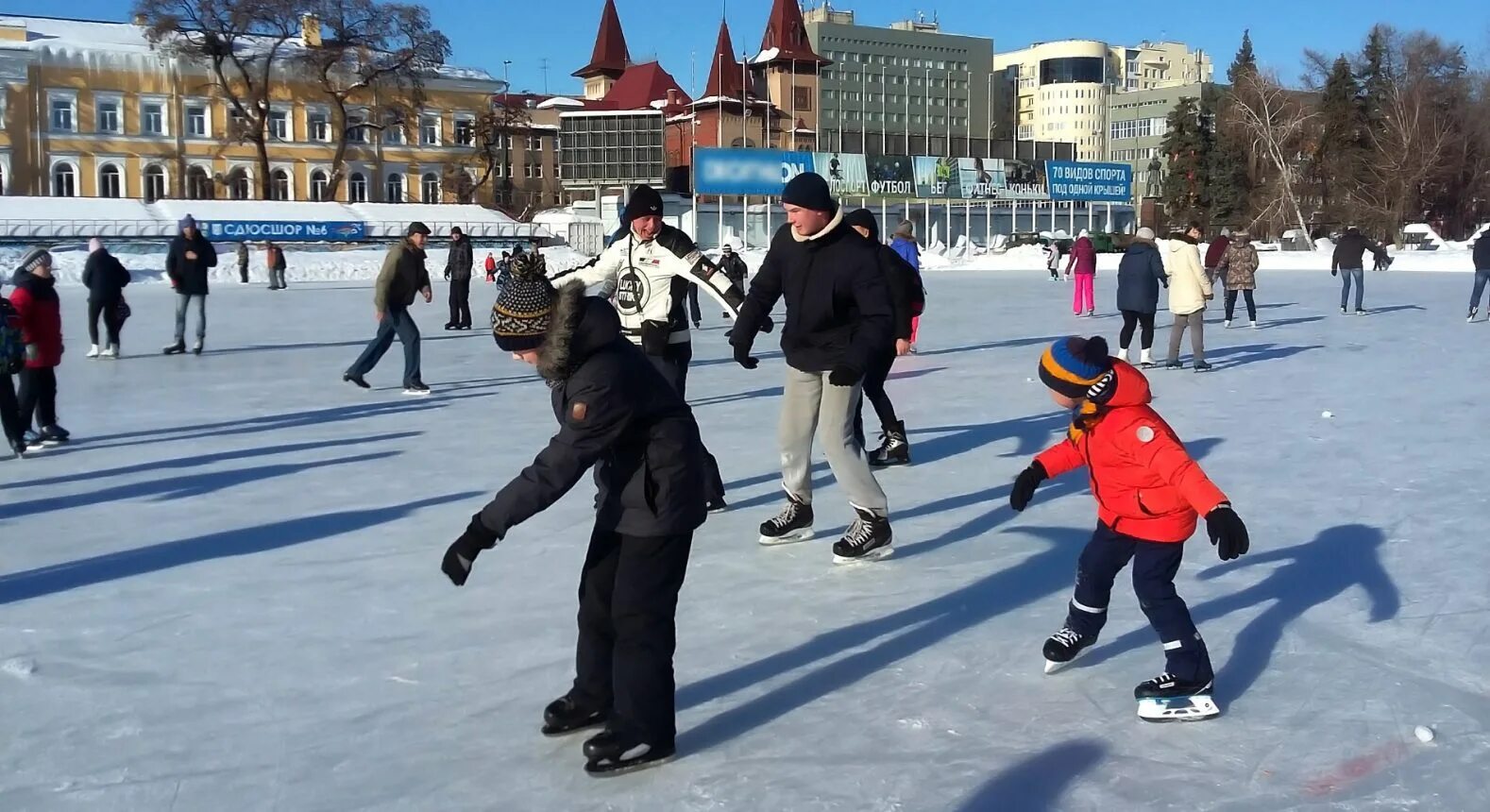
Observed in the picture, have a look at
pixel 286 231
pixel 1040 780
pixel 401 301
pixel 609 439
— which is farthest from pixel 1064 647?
pixel 286 231

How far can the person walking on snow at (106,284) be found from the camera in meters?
12.5

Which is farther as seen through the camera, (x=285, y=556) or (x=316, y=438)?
(x=316, y=438)

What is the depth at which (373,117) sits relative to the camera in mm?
62750

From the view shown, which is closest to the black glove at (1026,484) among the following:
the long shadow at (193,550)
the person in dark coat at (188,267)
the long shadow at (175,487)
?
the long shadow at (193,550)

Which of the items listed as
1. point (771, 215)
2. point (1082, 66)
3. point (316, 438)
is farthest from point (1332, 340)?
point (1082, 66)

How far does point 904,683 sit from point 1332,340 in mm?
12824

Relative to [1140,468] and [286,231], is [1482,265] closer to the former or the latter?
[1140,468]

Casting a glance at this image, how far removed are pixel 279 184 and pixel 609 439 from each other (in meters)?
64.6

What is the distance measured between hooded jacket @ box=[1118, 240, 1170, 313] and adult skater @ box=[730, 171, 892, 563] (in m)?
7.27

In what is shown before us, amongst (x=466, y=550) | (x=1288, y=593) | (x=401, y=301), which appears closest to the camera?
(x=466, y=550)

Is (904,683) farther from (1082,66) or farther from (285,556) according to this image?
(1082,66)

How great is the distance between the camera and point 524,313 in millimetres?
2912

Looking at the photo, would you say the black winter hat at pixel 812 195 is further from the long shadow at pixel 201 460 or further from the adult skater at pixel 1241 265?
the adult skater at pixel 1241 265

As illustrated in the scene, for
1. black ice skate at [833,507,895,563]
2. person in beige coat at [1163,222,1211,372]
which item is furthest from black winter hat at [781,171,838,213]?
person in beige coat at [1163,222,1211,372]
